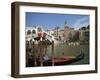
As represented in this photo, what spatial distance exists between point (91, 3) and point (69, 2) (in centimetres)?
23

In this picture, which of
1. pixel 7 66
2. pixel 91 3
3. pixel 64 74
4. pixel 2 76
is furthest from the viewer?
pixel 91 3

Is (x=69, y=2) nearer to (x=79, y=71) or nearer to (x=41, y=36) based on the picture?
(x=41, y=36)

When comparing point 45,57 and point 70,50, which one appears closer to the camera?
point 45,57

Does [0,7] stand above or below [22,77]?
above

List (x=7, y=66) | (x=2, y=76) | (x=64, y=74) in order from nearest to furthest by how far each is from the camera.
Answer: (x=2, y=76)
(x=7, y=66)
(x=64, y=74)

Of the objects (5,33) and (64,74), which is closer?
(5,33)

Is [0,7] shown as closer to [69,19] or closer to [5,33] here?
[5,33]

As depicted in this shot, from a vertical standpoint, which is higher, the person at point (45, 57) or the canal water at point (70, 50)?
the canal water at point (70, 50)

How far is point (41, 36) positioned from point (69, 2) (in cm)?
40

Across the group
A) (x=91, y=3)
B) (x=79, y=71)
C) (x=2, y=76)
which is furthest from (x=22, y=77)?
(x=91, y=3)

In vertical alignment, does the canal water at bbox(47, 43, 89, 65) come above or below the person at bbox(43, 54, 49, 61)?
above

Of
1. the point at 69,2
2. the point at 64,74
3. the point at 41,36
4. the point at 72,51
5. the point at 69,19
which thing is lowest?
the point at 64,74

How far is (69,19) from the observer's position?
2.09 m

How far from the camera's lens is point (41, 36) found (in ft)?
6.51
